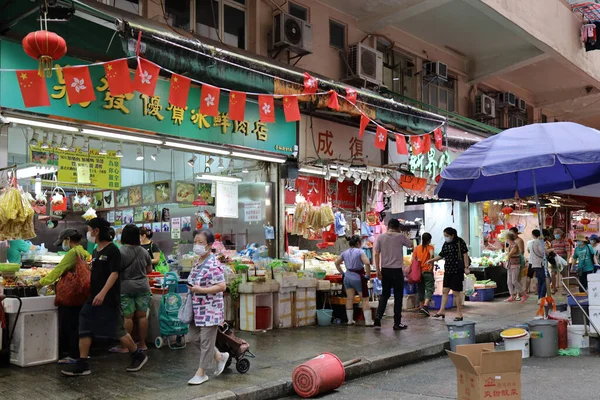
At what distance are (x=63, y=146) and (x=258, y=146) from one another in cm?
404

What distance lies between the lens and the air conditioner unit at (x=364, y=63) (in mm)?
14430

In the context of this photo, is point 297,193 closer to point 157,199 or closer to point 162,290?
point 157,199

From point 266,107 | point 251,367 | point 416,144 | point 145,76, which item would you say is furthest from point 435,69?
point 251,367

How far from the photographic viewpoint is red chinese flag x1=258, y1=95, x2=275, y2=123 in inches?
391

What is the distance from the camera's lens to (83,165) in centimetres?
1073

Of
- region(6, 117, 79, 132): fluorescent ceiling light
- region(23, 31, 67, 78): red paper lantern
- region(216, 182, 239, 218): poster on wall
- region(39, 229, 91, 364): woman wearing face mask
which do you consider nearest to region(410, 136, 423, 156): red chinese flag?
region(216, 182, 239, 218): poster on wall

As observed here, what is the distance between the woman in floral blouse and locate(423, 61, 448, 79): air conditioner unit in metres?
11.8

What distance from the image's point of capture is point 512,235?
16906mm

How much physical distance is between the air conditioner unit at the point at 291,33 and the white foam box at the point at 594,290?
7381 mm

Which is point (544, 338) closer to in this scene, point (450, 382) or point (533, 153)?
point (450, 382)

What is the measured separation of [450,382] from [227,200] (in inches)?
273

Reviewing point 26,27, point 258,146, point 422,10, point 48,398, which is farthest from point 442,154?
point 48,398

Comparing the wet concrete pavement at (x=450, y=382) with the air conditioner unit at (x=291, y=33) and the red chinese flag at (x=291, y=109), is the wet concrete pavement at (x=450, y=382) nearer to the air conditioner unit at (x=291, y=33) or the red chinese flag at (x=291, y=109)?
the red chinese flag at (x=291, y=109)

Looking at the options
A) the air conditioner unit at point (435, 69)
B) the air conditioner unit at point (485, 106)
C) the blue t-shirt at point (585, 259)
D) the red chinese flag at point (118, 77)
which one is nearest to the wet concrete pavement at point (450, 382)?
the red chinese flag at point (118, 77)
